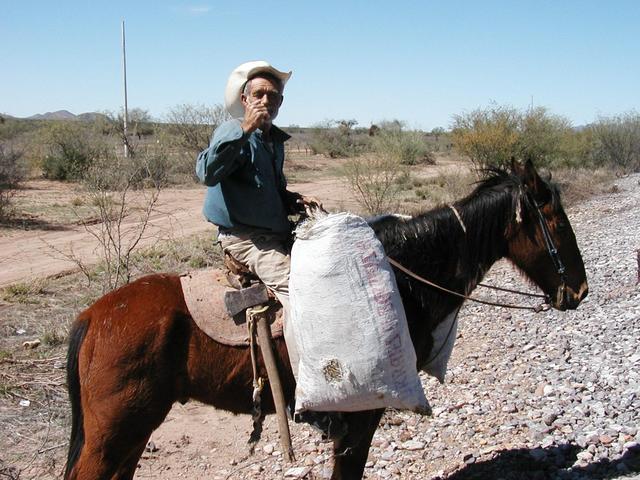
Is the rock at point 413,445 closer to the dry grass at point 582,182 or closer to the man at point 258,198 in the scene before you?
the man at point 258,198

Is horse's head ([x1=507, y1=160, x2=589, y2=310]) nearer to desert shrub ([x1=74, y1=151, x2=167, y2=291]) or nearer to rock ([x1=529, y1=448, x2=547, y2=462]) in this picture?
rock ([x1=529, y1=448, x2=547, y2=462])

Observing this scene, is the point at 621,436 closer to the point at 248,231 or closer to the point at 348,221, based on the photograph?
the point at 348,221

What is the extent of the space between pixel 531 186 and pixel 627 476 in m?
1.92

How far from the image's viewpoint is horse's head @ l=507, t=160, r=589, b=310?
3611 millimetres

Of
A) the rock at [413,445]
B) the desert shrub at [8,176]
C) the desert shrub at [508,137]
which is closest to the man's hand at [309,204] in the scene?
the rock at [413,445]

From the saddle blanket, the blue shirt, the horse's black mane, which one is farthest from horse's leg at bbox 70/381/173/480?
the horse's black mane

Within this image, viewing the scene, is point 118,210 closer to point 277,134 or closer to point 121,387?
point 277,134

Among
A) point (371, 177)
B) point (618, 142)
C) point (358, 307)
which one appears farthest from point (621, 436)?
point (618, 142)

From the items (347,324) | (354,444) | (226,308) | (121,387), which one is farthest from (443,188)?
(121,387)

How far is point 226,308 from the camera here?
128 inches

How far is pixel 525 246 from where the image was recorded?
12.1 feet

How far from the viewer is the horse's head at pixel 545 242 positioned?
11.8 ft

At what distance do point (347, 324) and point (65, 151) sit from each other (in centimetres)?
2535

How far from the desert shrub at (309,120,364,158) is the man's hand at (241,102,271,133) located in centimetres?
4008
